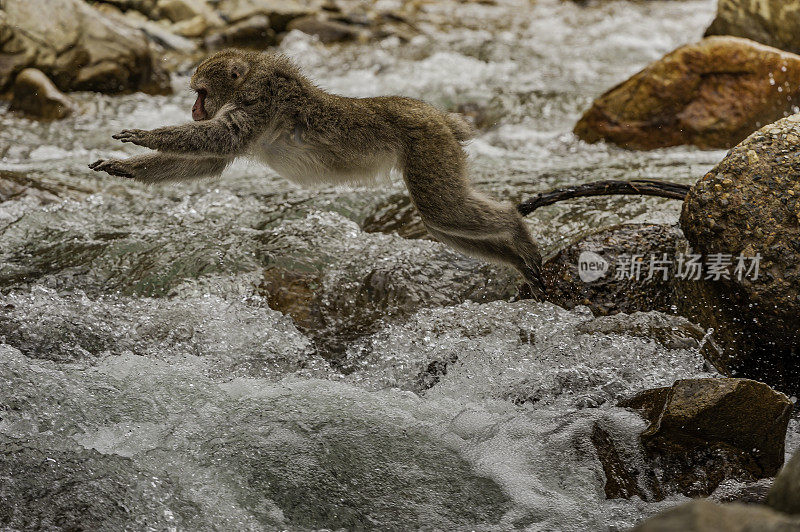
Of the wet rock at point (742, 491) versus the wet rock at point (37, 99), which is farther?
the wet rock at point (37, 99)

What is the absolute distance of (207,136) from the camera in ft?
16.9

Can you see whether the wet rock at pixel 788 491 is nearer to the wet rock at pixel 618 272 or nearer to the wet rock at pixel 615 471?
the wet rock at pixel 615 471

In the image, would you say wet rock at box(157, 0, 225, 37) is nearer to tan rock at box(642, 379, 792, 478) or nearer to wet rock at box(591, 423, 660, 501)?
wet rock at box(591, 423, 660, 501)

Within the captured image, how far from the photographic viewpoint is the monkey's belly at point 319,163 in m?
5.57

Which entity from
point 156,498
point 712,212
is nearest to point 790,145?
point 712,212

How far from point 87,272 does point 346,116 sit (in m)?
2.15

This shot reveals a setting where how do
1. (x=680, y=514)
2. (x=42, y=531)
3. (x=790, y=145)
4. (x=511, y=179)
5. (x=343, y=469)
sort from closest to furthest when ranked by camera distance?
(x=680, y=514) → (x=42, y=531) → (x=343, y=469) → (x=790, y=145) → (x=511, y=179)

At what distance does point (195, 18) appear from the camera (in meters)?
13.4

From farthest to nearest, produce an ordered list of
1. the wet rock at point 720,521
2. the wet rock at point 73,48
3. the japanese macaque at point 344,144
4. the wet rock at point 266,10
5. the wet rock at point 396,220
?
the wet rock at point 266,10
the wet rock at point 73,48
the wet rock at point 396,220
the japanese macaque at point 344,144
the wet rock at point 720,521

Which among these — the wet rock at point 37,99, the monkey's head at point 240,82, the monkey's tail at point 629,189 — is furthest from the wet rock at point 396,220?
the wet rock at point 37,99

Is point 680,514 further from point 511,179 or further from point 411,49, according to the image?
point 411,49

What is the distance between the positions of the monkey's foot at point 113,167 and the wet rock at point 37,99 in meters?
5.19

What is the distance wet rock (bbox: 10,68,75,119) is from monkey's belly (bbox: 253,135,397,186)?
5040mm

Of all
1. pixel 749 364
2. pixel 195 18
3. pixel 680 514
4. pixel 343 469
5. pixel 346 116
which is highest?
pixel 680 514
